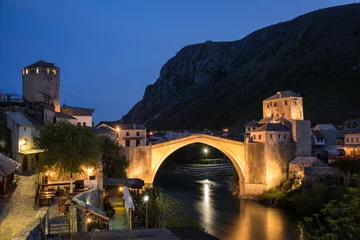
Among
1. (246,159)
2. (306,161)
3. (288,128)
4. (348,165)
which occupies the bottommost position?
(348,165)

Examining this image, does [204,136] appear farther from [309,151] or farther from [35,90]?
[35,90]

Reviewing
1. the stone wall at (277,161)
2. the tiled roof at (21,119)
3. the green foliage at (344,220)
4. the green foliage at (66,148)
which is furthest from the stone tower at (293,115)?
the green foliage at (344,220)

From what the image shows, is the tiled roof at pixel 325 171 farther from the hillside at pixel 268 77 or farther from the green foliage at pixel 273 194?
the hillside at pixel 268 77

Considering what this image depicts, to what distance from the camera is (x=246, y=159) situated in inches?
1608

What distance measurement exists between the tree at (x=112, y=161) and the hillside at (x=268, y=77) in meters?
31.2

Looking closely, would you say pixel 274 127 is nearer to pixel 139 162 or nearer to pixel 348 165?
pixel 348 165

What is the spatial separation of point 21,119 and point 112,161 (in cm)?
1032

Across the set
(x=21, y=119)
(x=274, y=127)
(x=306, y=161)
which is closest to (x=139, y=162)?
(x=21, y=119)

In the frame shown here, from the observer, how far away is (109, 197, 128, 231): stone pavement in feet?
57.4

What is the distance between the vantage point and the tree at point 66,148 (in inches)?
790

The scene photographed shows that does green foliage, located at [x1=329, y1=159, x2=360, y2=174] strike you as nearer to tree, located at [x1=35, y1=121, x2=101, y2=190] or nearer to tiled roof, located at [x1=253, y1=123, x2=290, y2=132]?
tiled roof, located at [x1=253, y1=123, x2=290, y2=132]

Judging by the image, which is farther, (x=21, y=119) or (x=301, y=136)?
(x=301, y=136)

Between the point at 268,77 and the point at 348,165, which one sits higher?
the point at 268,77

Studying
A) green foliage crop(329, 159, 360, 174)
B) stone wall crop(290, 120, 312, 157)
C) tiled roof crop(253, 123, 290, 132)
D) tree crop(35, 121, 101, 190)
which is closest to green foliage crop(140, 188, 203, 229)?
tree crop(35, 121, 101, 190)
